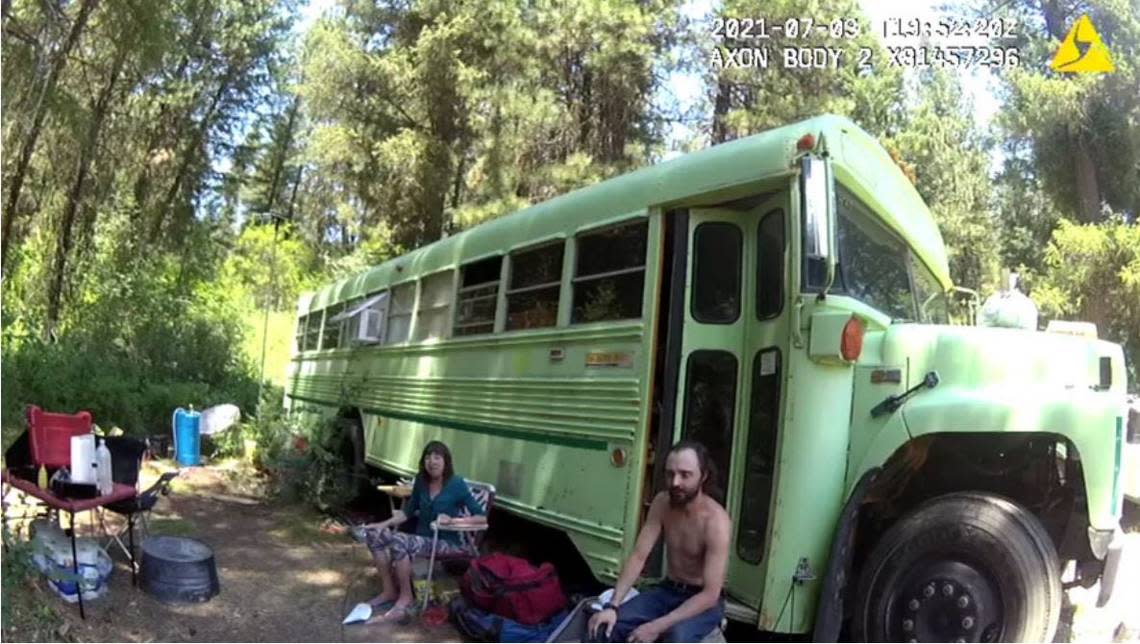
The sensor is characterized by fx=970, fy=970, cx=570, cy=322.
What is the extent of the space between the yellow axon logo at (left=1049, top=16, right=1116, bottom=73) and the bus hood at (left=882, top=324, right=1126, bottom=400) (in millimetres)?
8294

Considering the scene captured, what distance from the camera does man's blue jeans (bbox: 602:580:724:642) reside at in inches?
156

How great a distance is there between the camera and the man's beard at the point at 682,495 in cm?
409

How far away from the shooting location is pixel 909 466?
452 centimetres

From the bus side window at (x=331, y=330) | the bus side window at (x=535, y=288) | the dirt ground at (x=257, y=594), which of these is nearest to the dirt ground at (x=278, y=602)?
the dirt ground at (x=257, y=594)

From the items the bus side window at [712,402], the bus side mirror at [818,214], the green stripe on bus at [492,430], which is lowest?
the green stripe on bus at [492,430]

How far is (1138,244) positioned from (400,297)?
28.0ft

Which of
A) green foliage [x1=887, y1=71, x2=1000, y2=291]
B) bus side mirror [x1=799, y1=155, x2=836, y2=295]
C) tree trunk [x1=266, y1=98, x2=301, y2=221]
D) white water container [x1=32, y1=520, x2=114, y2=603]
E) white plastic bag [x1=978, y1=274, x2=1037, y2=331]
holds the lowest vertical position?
white water container [x1=32, y1=520, x2=114, y2=603]

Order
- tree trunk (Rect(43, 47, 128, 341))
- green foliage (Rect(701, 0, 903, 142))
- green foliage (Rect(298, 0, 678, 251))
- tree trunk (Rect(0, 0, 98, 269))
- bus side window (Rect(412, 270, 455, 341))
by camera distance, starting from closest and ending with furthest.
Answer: bus side window (Rect(412, 270, 455, 341)) → tree trunk (Rect(0, 0, 98, 269)) → green foliage (Rect(701, 0, 903, 142)) → tree trunk (Rect(43, 47, 128, 341)) → green foliage (Rect(298, 0, 678, 251))

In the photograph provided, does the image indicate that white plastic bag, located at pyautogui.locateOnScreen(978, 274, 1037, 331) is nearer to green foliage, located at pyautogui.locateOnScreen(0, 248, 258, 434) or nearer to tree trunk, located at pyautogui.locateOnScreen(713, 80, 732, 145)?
tree trunk, located at pyautogui.locateOnScreen(713, 80, 732, 145)

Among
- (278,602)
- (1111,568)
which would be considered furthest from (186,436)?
(1111,568)

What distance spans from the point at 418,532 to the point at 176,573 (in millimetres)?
1419

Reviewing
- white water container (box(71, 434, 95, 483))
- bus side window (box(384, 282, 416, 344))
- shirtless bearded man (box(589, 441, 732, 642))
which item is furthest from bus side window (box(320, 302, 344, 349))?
shirtless bearded man (box(589, 441, 732, 642))

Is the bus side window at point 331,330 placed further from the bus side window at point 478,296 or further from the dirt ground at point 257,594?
the bus side window at point 478,296

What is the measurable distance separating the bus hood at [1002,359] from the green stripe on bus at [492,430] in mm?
1737
